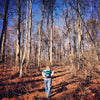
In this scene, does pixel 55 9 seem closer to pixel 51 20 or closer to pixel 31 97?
pixel 51 20

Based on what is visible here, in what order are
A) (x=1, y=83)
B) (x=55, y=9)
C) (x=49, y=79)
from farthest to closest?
(x=55, y=9), (x=1, y=83), (x=49, y=79)

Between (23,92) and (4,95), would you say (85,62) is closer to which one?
(23,92)

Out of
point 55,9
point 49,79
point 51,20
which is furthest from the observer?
point 51,20

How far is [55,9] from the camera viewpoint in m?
12.4

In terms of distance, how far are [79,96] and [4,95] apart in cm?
372

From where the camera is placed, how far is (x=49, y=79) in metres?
4.47

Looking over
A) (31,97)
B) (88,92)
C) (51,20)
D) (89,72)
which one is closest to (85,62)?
(89,72)

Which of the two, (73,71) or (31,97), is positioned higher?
(73,71)

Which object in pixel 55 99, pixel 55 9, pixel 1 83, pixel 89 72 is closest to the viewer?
pixel 55 99

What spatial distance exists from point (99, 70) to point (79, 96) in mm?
4256

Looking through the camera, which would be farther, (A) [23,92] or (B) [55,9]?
(B) [55,9]

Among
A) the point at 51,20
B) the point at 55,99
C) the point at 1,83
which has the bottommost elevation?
the point at 55,99

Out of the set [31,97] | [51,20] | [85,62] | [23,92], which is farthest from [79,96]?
[51,20]

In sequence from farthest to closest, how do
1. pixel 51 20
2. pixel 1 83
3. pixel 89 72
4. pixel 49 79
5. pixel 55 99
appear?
pixel 51 20 → pixel 89 72 → pixel 1 83 → pixel 49 79 → pixel 55 99
